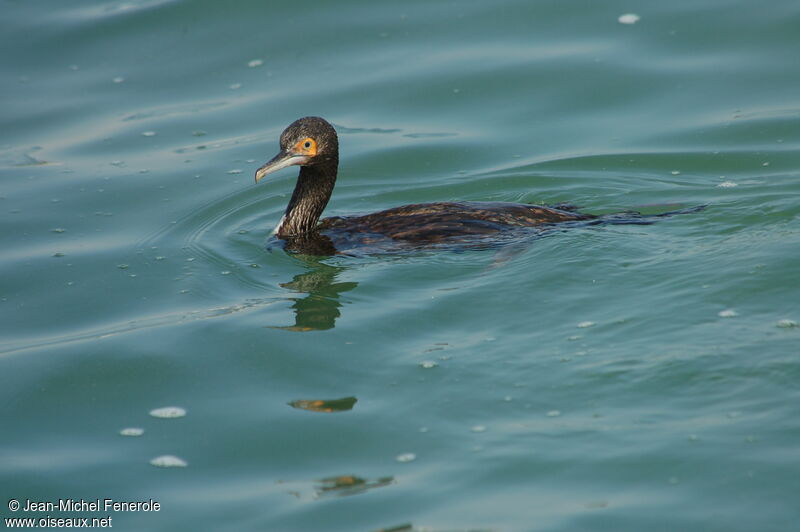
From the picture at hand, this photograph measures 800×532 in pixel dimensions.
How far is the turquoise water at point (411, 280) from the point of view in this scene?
610 centimetres

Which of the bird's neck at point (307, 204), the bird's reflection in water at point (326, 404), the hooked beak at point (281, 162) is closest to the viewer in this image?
the bird's reflection in water at point (326, 404)

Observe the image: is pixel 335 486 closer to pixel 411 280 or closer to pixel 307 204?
pixel 411 280

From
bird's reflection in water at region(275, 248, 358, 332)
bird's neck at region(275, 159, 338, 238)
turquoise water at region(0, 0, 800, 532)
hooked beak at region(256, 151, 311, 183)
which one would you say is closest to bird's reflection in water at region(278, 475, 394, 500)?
turquoise water at region(0, 0, 800, 532)

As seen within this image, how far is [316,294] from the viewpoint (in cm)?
886

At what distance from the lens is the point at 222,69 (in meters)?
14.9

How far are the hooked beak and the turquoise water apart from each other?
2.70 feet

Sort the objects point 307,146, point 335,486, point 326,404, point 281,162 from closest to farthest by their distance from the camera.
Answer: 1. point 335,486
2. point 326,404
3. point 281,162
4. point 307,146

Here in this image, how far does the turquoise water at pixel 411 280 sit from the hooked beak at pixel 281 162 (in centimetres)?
82

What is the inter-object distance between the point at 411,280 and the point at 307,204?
176 centimetres

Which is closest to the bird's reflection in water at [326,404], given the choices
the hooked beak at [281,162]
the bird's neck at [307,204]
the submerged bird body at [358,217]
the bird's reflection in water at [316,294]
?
the bird's reflection in water at [316,294]

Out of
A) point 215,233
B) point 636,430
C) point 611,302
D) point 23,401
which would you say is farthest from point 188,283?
point 636,430

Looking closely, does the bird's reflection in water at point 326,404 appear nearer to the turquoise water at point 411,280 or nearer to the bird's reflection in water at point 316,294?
the turquoise water at point 411,280

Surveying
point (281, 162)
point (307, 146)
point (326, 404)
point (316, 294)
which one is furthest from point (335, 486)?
point (307, 146)

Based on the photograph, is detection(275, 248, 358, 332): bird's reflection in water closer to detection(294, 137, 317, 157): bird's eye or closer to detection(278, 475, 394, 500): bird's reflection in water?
detection(294, 137, 317, 157): bird's eye
